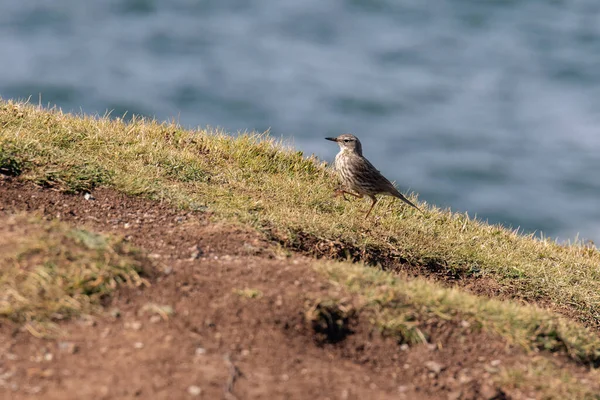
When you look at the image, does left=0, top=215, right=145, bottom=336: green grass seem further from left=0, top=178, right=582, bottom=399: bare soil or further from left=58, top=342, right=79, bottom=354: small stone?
left=58, top=342, right=79, bottom=354: small stone

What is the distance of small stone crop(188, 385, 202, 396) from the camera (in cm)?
530

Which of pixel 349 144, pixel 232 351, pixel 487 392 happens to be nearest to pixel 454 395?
pixel 487 392

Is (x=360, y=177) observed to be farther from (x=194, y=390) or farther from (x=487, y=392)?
(x=194, y=390)

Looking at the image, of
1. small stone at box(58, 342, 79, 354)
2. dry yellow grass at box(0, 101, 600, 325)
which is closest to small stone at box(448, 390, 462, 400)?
small stone at box(58, 342, 79, 354)

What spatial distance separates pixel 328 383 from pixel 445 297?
1.82 meters

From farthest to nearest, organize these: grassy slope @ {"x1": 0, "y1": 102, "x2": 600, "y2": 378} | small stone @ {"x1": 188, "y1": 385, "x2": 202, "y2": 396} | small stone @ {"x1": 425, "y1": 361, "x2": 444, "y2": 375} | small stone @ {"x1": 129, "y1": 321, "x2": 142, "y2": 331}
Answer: grassy slope @ {"x1": 0, "y1": 102, "x2": 600, "y2": 378}
small stone @ {"x1": 425, "y1": 361, "x2": 444, "y2": 375}
small stone @ {"x1": 129, "y1": 321, "x2": 142, "y2": 331}
small stone @ {"x1": 188, "y1": 385, "x2": 202, "y2": 396}

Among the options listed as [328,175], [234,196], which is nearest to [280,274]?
[234,196]

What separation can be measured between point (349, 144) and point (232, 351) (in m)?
6.32

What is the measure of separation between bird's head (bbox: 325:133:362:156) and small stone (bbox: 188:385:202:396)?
6721 mm

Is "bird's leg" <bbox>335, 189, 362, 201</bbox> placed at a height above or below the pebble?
above

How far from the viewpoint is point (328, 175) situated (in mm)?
12633

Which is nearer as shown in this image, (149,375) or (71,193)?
(149,375)

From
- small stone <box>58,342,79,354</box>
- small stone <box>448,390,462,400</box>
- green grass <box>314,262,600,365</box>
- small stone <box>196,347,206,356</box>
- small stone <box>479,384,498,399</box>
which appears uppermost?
green grass <box>314,262,600,365</box>

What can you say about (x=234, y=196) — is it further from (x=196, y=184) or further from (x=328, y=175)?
(x=328, y=175)
